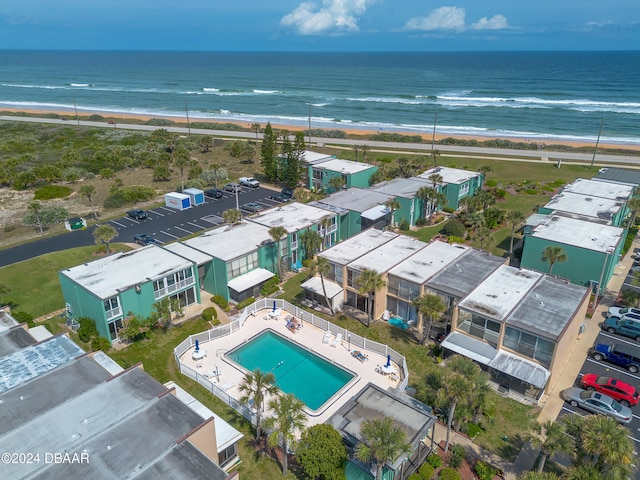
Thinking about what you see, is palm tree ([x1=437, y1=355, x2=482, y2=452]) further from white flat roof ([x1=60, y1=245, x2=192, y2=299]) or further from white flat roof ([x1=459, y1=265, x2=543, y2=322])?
white flat roof ([x1=60, y1=245, x2=192, y2=299])

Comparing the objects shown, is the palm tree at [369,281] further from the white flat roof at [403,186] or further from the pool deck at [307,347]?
the white flat roof at [403,186]

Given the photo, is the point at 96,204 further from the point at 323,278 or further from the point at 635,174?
the point at 635,174

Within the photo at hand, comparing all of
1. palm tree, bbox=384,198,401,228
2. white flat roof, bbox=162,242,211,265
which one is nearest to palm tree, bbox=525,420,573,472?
white flat roof, bbox=162,242,211,265

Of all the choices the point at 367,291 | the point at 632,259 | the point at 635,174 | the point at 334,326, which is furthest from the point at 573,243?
the point at 635,174

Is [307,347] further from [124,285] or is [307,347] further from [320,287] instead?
[124,285]

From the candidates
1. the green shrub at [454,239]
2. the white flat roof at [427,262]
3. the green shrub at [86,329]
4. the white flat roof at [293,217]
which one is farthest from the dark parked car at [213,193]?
the white flat roof at [427,262]

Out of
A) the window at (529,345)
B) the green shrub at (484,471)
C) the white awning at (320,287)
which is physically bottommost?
the green shrub at (484,471)

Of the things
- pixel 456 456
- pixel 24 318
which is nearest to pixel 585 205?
pixel 456 456

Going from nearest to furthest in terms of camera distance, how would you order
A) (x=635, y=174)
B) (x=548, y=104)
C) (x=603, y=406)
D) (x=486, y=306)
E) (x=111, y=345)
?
(x=603, y=406)
(x=486, y=306)
(x=111, y=345)
(x=635, y=174)
(x=548, y=104)
